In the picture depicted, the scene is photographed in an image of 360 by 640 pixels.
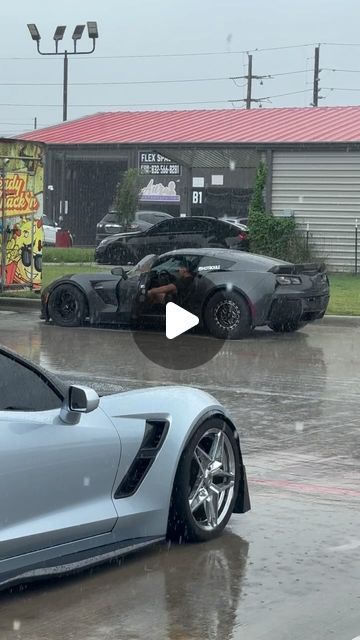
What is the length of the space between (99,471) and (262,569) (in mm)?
1034

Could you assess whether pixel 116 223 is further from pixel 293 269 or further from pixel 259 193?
pixel 293 269

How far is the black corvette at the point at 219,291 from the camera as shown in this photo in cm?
1833

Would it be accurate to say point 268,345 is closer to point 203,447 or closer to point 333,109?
point 203,447

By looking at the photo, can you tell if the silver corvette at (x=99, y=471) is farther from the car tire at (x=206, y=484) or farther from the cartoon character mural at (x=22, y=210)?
the cartoon character mural at (x=22, y=210)

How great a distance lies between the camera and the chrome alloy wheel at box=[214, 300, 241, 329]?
1838cm

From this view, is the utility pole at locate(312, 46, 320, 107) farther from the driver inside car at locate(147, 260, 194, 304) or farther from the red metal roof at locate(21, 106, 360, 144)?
the driver inside car at locate(147, 260, 194, 304)

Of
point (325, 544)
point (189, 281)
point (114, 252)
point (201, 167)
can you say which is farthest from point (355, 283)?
point (325, 544)

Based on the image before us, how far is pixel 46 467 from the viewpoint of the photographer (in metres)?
5.79

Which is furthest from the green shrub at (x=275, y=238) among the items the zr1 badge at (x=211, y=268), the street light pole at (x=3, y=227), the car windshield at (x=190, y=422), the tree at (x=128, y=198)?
the zr1 badge at (x=211, y=268)

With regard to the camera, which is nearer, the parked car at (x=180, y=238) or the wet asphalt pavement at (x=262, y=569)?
the wet asphalt pavement at (x=262, y=569)

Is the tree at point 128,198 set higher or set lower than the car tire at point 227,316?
higher

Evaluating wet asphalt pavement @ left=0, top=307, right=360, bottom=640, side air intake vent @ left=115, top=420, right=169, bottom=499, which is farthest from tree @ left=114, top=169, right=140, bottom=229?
side air intake vent @ left=115, top=420, right=169, bottom=499

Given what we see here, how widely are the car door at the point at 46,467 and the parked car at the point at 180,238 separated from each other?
26.8 meters

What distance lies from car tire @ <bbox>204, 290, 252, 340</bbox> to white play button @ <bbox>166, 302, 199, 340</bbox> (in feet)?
1.09
